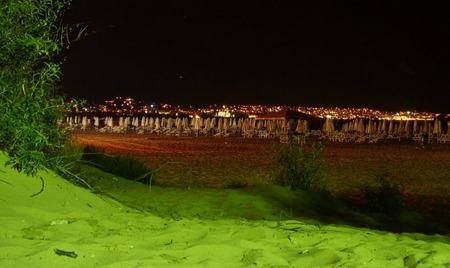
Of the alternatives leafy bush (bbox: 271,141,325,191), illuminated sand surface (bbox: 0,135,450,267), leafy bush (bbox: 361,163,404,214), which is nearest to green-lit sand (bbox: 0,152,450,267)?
illuminated sand surface (bbox: 0,135,450,267)

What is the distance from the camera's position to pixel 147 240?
2662 mm

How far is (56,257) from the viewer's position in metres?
2.09

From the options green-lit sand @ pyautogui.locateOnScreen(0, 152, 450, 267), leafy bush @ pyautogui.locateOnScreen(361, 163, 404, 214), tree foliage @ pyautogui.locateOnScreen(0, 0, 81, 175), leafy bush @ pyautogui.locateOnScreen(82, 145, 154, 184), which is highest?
tree foliage @ pyautogui.locateOnScreen(0, 0, 81, 175)

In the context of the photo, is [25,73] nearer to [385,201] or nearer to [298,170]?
[298,170]

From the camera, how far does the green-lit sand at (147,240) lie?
2217mm

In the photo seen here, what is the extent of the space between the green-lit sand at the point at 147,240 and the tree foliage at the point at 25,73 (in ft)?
0.63

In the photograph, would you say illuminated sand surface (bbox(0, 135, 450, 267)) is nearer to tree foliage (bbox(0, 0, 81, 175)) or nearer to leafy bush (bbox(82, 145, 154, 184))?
tree foliage (bbox(0, 0, 81, 175))

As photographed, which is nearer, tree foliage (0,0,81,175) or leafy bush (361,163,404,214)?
tree foliage (0,0,81,175)

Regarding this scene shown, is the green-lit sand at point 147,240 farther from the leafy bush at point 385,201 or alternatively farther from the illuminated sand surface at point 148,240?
the leafy bush at point 385,201

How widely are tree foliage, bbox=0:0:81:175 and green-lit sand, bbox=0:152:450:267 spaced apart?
191 mm

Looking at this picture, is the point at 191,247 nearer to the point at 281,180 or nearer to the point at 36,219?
the point at 36,219

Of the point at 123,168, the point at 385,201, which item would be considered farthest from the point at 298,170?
the point at 123,168

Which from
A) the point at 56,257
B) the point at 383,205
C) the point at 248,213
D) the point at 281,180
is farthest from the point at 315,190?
the point at 56,257

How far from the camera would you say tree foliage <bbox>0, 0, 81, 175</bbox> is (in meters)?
3.34
